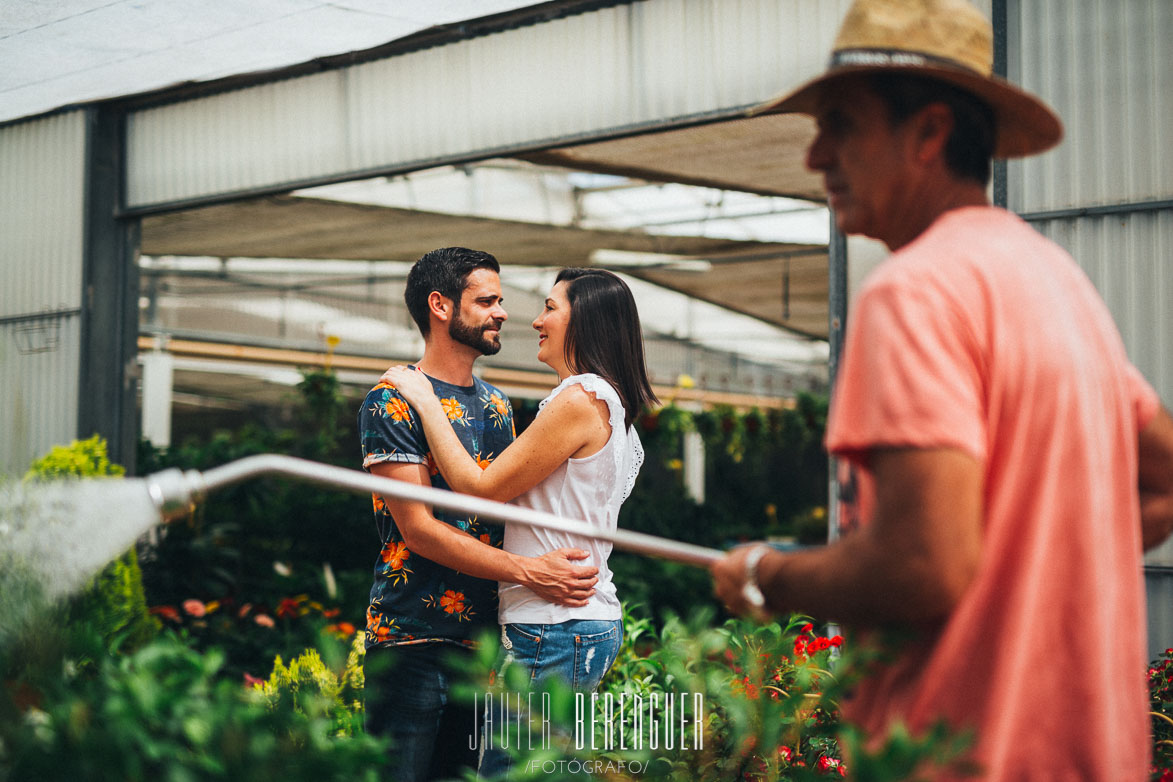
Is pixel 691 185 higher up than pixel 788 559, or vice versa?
pixel 691 185

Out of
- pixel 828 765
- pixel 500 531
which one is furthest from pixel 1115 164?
pixel 500 531

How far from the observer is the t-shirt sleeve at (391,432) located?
7.95ft

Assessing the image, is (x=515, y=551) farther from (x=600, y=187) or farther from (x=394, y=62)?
(x=600, y=187)

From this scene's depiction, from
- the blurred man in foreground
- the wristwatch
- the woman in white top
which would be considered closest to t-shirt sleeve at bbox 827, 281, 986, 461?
the blurred man in foreground

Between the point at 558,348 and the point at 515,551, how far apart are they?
477 millimetres

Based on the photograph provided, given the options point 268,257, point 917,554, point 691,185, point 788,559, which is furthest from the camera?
point 268,257

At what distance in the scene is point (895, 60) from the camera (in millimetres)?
1133

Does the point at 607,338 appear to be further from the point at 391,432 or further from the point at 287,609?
the point at 287,609

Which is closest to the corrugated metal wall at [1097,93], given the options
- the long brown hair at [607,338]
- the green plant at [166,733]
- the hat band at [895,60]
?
the long brown hair at [607,338]

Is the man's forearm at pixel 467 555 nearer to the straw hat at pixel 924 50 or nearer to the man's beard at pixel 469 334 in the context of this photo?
the man's beard at pixel 469 334

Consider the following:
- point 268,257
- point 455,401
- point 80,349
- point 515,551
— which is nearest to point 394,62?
point 80,349

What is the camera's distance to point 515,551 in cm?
240

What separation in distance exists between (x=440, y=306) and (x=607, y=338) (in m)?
0.45

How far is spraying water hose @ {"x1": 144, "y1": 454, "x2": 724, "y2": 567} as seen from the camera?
1.28m
